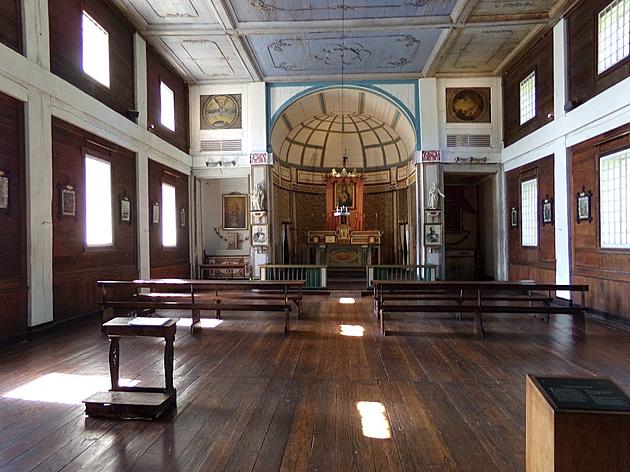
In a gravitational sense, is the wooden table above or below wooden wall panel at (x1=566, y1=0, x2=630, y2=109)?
below

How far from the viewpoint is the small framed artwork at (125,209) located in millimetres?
8169

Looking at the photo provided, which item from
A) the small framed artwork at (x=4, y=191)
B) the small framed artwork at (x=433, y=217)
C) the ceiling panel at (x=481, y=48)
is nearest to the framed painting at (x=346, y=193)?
the small framed artwork at (x=433, y=217)

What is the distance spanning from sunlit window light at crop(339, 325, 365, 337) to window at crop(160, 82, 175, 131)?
7.62m

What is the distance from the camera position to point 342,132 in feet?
50.3

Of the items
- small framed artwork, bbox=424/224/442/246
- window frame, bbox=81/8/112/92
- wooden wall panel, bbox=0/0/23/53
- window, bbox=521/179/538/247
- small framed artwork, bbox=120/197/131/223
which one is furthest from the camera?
small framed artwork, bbox=424/224/442/246

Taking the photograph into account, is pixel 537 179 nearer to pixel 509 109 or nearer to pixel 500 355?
pixel 509 109

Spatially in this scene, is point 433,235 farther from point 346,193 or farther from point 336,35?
point 336,35

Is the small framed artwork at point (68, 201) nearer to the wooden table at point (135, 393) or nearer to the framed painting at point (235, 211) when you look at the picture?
the wooden table at point (135, 393)

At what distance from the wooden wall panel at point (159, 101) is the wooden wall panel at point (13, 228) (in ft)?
14.1

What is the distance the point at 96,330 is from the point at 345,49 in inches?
335

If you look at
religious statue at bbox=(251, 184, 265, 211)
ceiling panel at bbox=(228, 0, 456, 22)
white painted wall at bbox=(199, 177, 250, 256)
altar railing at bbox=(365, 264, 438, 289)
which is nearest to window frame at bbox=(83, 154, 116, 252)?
ceiling panel at bbox=(228, 0, 456, 22)

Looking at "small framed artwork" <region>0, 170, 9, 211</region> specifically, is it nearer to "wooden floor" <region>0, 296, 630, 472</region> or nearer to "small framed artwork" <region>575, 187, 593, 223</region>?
"wooden floor" <region>0, 296, 630, 472</region>

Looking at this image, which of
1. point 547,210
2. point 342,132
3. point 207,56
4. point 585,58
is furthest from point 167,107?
point 547,210

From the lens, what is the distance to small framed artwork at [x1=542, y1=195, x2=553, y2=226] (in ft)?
28.9
